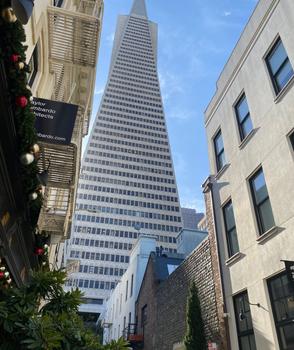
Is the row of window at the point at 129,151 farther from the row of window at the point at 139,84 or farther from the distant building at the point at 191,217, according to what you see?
the distant building at the point at 191,217

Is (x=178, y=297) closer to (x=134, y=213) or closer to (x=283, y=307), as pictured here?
(x=283, y=307)

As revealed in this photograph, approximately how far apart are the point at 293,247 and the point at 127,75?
156m

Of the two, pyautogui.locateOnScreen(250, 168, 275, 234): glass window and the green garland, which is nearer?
the green garland

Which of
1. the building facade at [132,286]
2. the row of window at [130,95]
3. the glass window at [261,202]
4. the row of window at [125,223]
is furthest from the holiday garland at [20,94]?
the row of window at [130,95]

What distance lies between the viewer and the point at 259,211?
9.00 meters

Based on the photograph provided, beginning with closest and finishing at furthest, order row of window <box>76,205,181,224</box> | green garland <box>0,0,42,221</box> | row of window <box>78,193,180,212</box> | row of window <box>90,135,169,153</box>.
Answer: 1. green garland <box>0,0,42,221</box>
2. row of window <box>76,205,181,224</box>
3. row of window <box>78,193,180,212</box>
4. row of window <box>90,135,169,153</box>

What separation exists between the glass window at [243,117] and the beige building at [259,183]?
0.03 metres

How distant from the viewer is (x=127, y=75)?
154 metres

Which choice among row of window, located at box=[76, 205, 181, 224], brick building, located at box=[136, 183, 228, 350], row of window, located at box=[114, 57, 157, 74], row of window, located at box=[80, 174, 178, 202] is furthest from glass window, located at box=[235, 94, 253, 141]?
row of window, located at box=[114, 57, 157, 74]

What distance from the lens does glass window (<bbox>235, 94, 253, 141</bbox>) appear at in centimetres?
1036

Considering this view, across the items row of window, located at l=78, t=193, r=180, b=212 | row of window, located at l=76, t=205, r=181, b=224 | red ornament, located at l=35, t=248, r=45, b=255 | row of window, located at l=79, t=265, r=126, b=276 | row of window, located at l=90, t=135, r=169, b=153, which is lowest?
red ornament, located at l=35, t=248, r=45, b=255

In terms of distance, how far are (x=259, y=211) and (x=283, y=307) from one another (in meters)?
2.65

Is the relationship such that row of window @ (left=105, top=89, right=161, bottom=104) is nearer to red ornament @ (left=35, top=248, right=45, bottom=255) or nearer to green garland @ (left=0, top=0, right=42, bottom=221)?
red ornament @ (left=35, top=248, right=45, bottom=255)

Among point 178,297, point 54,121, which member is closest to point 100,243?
point 178,297
